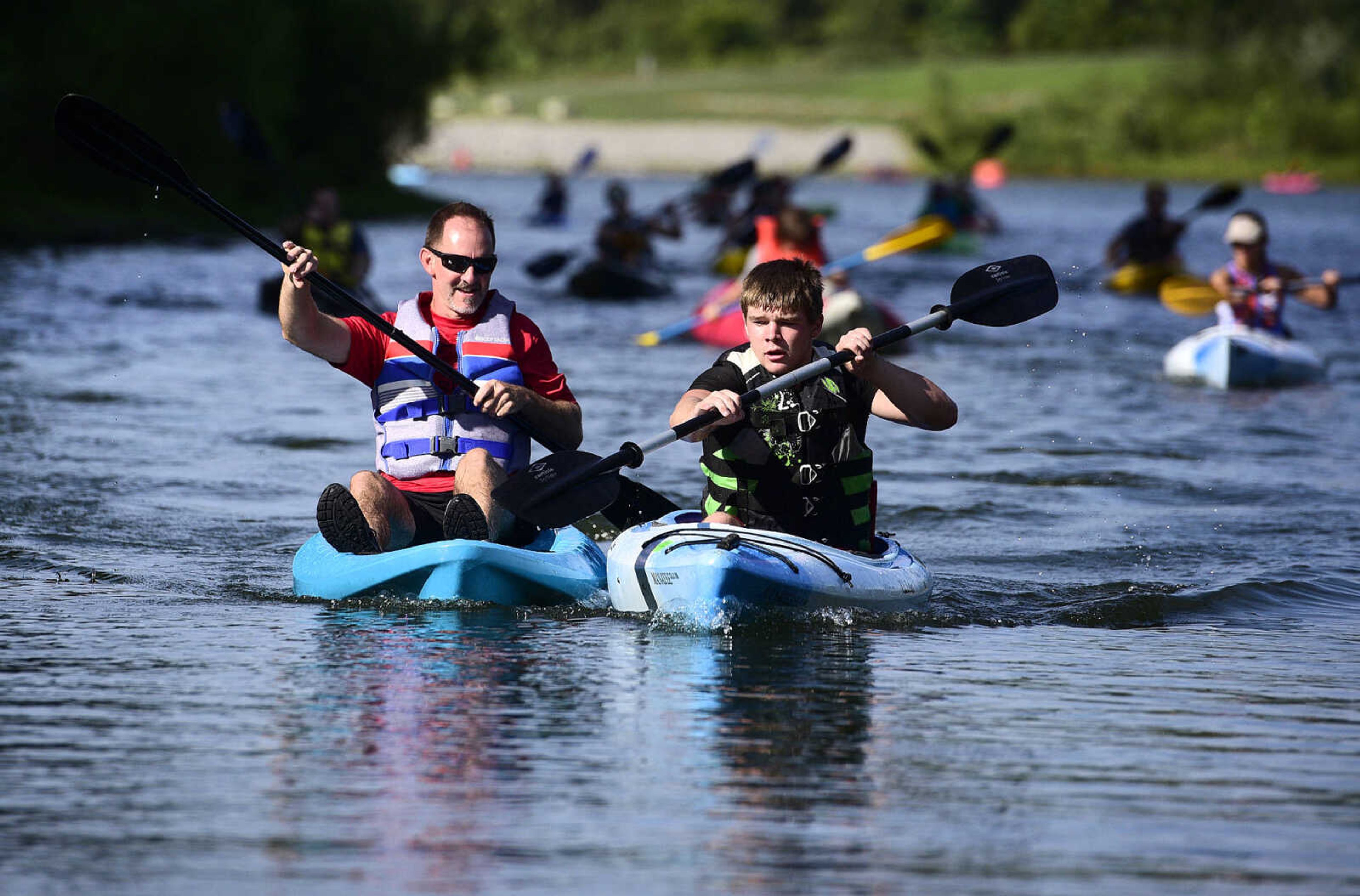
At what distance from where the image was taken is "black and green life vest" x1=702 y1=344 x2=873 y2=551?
6.02 m

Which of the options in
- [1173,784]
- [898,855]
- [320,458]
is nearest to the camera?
[898,855]

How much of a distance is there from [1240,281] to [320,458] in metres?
6.08

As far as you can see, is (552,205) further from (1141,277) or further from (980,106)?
(980,106)

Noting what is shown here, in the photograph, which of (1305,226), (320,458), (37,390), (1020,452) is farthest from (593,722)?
(1305,226)

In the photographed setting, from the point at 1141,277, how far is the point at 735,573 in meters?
15.3

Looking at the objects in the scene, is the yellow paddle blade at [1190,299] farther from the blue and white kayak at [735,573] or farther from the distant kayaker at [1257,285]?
the blue and white kayak at [735,573]

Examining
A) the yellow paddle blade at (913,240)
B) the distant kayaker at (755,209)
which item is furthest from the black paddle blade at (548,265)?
the yellow paddle blade at (913,240)

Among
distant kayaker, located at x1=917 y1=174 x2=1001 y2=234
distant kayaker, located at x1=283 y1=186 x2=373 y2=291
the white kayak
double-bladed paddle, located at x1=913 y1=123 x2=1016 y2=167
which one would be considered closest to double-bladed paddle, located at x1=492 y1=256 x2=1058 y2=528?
the white kayak

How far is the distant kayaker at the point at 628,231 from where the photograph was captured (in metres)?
20.5

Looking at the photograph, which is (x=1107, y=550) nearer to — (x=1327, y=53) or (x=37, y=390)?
(x=37, y=390)

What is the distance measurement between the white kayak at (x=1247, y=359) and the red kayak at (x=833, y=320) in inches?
79.7

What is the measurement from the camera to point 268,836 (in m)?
3.83

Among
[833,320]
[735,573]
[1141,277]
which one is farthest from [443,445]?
[1141,277]

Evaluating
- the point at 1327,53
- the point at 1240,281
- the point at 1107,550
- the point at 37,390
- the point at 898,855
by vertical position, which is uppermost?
the point at 1327,53
